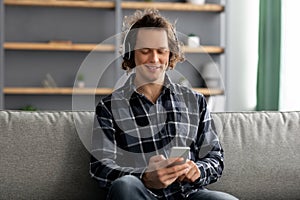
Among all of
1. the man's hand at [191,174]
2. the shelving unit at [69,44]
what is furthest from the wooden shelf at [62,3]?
the man's hand at [191,174]

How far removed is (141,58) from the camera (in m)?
2.13

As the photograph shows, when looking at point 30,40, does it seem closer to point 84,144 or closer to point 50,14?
point 50,14

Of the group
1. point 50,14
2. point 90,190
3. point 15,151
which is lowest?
point 90,190

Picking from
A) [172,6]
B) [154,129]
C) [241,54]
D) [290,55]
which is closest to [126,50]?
[154,129]

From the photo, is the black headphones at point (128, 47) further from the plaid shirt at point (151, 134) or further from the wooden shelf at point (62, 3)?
the wooden shelf at point (62, 3)

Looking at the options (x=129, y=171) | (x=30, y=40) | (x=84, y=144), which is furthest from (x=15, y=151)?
(x=30, y=40)

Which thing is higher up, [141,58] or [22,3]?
[22,3]

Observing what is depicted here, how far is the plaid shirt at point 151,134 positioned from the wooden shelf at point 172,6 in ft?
9.80

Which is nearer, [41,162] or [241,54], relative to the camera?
[41,162]

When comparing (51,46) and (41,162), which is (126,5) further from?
(41,162)

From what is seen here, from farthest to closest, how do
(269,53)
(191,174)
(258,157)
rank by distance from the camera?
(269,53)
(258,157)
(191,174)

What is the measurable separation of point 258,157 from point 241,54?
3.08 metres

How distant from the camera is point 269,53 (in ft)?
15.6

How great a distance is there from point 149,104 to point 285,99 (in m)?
2.63
